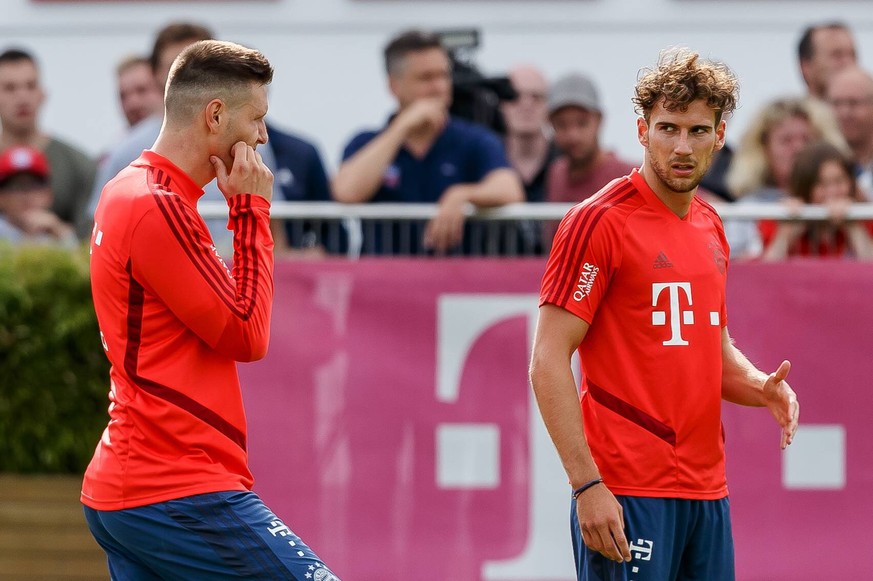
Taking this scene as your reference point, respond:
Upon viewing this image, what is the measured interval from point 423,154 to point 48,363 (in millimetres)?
2214

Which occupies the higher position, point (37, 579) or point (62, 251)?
point (62, 251)

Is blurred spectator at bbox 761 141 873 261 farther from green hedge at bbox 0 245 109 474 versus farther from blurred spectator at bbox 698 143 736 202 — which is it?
green hedge at bbox 0 245 109 474

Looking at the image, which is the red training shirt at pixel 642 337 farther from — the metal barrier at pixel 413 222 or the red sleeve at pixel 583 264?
the metal barrier at pixel 413 222

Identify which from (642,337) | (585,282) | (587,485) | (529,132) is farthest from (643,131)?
(529,132)

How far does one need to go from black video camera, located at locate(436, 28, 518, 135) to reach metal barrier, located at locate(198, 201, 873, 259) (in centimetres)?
108

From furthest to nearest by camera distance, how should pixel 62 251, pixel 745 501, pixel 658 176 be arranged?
pixel 62 251 < pixel 745 501 < pixel 658 176

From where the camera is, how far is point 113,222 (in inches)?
141

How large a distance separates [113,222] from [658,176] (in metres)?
1.58

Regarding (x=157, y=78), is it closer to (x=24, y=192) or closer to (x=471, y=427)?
(x=24, y=192)

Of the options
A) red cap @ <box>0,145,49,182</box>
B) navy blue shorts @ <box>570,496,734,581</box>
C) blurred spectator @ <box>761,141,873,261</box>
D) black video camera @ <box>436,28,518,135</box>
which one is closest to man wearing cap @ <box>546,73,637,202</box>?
black video camera @ <box>436,28,518,135</box>

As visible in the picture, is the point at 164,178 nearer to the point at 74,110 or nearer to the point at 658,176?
the point at 658,176

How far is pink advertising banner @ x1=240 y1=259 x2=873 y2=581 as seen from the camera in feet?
20.6

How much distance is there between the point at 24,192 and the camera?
770 cm

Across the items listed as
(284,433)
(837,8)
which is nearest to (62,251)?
(284,433)
